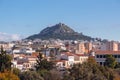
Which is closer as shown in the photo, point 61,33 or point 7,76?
point 7,76

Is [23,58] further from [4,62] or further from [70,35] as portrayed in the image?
[70,35]

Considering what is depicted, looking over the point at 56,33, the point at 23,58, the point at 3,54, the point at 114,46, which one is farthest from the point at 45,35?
the point at 3,54

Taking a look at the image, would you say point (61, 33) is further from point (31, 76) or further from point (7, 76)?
point (7, 76)

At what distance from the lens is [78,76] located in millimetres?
34156

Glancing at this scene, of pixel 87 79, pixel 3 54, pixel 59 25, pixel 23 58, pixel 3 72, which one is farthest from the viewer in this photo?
pixel 59 25

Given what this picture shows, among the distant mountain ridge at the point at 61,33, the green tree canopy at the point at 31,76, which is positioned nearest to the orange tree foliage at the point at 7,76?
the green tree canopy at the point at 31,76

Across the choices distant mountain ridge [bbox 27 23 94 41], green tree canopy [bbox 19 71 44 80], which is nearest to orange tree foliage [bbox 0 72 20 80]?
green tree canopy [bbox 19 71 44 80]

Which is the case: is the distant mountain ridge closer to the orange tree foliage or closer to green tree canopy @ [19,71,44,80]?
green tree canopy @ [19,71,44,80]

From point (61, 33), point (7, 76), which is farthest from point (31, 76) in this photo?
point (61, 33)

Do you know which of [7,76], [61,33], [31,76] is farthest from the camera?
[61,33]

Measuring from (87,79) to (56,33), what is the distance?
151518mm

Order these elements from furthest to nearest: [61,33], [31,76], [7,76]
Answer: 1. [61,33]
2. [31,76]
3. [7,76]

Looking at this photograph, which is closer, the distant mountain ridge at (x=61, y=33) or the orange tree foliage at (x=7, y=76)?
the orange tree foliage at (x=7, y=76)

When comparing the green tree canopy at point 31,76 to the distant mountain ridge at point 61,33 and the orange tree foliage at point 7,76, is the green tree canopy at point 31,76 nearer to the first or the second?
the orange tree foliage at point 7,76
